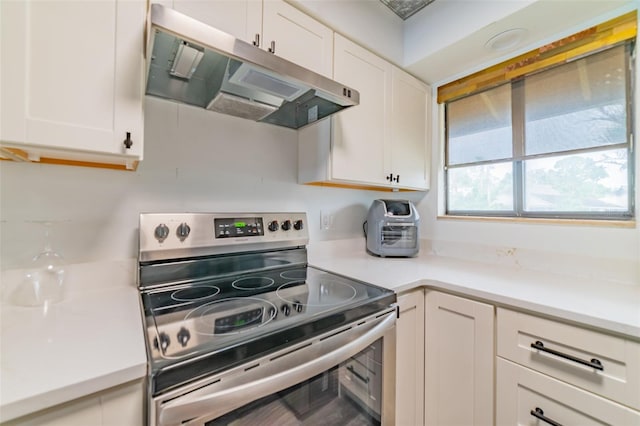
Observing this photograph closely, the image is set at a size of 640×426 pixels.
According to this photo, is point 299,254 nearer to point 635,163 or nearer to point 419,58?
point 419,58

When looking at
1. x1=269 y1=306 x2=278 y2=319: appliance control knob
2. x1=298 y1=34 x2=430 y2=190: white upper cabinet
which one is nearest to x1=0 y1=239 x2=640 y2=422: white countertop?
x1=269 y1=306 x2=278 y2=319: appliance control knob

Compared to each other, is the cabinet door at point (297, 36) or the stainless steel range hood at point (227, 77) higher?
the cabinet door at point (297, 36)

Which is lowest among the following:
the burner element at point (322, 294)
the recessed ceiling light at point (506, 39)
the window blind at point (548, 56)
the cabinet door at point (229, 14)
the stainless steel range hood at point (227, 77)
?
the burner element at point (322, 294)

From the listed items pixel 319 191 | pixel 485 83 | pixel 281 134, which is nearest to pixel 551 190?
pixel 485 83

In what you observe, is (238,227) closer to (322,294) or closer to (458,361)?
(322,294)

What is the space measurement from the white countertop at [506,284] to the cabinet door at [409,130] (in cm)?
59

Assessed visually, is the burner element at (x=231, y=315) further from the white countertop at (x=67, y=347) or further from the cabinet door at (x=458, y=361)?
the cabinet door at (x=458, y=361)

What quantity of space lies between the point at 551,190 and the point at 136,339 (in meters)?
2.05

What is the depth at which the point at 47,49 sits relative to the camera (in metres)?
0.73

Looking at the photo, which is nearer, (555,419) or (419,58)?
(555,419)

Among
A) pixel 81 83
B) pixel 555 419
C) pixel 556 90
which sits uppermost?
pixel 556 90

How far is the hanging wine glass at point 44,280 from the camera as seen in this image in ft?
2.90

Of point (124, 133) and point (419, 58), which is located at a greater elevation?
point (419, 58)

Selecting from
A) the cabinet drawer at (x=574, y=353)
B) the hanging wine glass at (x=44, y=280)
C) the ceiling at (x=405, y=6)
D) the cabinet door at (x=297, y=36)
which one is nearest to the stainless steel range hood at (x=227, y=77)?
the cabinet door at (x=297, y=36)
